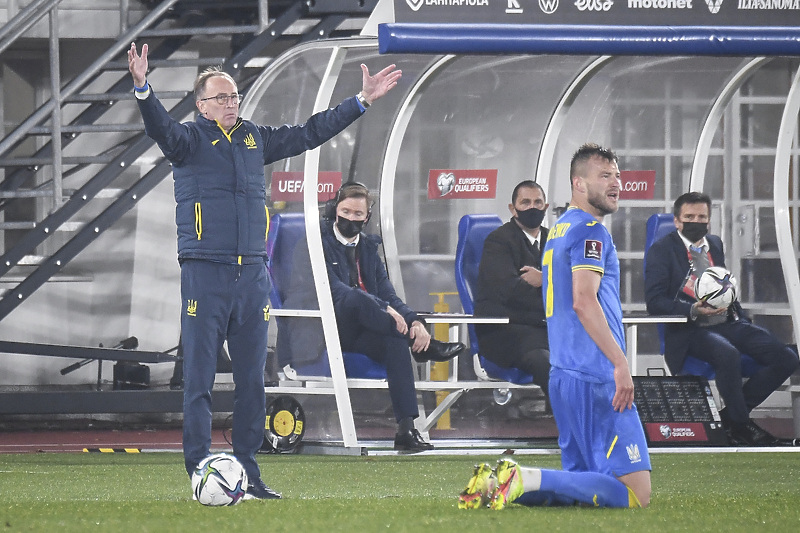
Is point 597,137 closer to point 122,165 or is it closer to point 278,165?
point 278,165

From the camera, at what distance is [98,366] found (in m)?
12.4

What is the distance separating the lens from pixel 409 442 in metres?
8.70

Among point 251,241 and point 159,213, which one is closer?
point 251,241

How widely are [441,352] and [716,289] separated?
2.03 meters

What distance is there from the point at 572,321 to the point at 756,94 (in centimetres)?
612

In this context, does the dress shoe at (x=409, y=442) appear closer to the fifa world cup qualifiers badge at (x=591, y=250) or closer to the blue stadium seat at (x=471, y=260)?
the blue stadium seat at (x=471, y=260)

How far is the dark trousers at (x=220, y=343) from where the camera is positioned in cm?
608

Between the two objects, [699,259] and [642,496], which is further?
[699,259]

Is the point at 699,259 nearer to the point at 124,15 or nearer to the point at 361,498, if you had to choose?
the point at 361,498

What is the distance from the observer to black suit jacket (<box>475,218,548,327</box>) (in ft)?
29.7

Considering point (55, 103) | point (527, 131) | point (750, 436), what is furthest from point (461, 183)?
point (55, 103)

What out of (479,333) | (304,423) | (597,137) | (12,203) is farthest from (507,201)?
(12,203)

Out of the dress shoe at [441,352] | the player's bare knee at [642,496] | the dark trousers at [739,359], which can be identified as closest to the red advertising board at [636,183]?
the dark trousers at [739,359]

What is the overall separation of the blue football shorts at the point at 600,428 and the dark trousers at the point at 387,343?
351 cm
